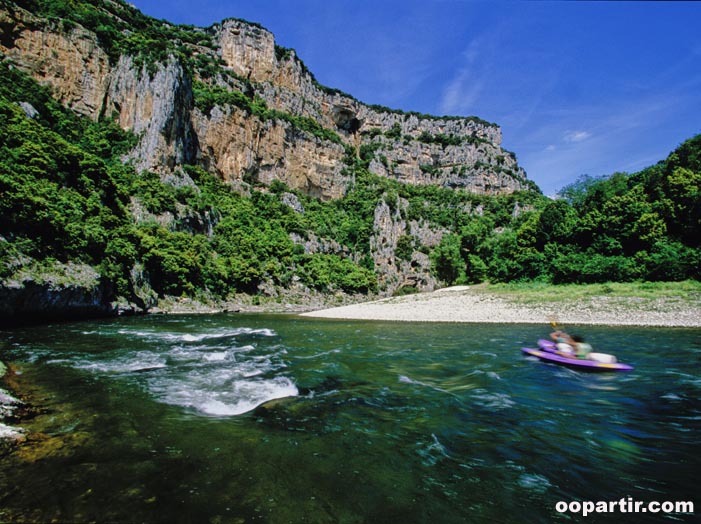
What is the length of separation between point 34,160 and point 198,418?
33196 mm

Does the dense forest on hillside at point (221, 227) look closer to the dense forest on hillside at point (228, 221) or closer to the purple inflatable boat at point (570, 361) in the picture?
the dense forest on hillside at point (228, 221)

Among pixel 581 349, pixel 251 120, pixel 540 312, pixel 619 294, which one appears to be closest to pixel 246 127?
pixel 251 120

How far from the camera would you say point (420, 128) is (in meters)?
148

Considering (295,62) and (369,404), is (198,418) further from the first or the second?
(295,62)

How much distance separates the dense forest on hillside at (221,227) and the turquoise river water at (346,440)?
17.6 metres

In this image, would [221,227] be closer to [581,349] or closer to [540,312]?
[540,312]

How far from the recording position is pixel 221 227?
200ft

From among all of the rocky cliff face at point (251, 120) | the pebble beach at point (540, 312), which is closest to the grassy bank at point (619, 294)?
the pebble beach at point (540, 312)

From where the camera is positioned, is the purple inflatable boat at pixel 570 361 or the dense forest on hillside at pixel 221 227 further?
the dense forest on hillside at pixel 221 227

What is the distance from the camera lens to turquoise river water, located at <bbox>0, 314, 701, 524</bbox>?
4.14 meters

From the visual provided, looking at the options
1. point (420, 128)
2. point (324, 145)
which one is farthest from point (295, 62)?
point (420, 128)

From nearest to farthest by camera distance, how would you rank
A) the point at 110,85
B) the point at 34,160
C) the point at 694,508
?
the point at 694,508 < the point at 34,160 < the point at 110,85

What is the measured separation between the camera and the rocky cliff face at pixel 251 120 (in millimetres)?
61750

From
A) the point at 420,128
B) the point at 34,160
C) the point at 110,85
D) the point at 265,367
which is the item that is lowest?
the point at 265,367
